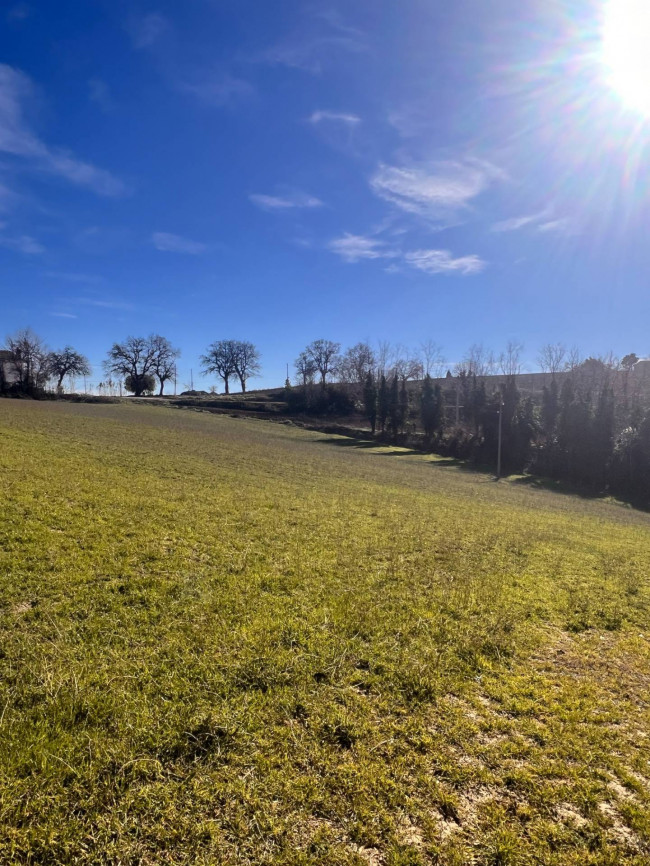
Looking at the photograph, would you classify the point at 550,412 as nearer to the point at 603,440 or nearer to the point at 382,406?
the point at 603,440

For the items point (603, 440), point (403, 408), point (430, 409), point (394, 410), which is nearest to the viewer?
point (603, 440)

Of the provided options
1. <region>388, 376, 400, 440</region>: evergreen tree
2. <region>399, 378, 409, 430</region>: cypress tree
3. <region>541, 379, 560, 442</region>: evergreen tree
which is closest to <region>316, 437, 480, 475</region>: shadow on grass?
<region>388, 376, 400, 440</region>: evergreen tree

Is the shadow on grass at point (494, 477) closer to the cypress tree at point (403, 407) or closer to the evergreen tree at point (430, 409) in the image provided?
the evergreen tree at point (430, 409)

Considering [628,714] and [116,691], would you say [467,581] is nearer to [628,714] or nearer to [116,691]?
[628,714]

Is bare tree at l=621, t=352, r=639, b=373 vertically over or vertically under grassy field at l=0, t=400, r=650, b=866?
over

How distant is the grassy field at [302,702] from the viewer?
291 centimetres

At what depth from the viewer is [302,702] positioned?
4.25m

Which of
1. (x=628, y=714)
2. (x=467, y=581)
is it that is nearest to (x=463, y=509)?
(x=467, y=581)

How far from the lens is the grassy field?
291cm

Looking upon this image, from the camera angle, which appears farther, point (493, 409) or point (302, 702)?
point (493, 409)

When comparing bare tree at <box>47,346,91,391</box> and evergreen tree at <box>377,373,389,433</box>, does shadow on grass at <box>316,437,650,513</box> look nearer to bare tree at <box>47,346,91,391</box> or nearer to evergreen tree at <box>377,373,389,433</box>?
evergreen tree at <box>377,373,389,433</box>

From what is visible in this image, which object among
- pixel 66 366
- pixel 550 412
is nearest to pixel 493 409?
pixel 550 412

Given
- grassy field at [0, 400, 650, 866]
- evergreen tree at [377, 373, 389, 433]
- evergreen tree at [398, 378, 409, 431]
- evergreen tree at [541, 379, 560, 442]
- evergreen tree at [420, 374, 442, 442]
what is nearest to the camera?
grassy field at [0, 400, 650, 866]

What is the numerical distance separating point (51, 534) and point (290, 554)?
194 inches
